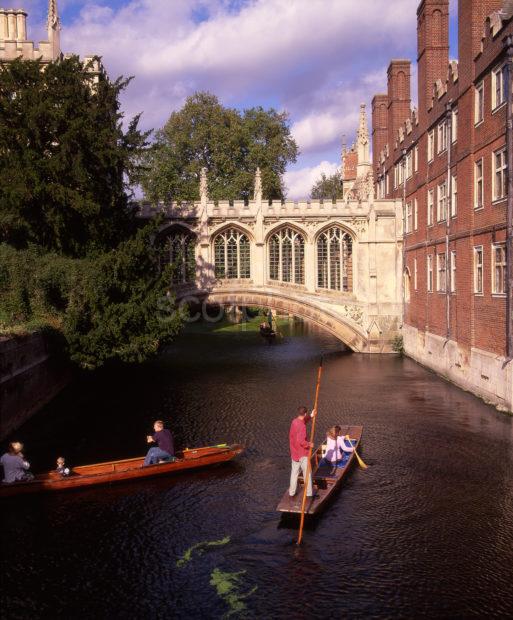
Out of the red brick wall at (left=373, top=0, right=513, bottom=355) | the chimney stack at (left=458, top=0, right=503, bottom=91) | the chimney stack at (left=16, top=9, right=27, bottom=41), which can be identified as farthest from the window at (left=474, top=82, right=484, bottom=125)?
the chimney stack at (left=16, top=9, right=27, bottom=41)

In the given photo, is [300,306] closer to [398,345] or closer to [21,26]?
[398,345]

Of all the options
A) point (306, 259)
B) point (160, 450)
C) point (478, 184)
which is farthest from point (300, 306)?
point (160, 450)

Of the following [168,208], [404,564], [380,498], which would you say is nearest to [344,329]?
[168,208]

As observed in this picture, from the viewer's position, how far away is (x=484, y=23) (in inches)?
845

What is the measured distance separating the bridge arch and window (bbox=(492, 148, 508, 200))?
593 inches

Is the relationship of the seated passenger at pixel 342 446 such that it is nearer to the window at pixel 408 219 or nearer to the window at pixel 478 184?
the window at pixel 478 184

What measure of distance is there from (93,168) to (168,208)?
887 cm

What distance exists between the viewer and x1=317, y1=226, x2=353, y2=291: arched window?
34438 mm

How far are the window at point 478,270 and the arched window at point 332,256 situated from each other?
12.6 metres

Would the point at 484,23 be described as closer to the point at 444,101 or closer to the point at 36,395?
the point at 444,101

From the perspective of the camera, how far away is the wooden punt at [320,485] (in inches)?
447

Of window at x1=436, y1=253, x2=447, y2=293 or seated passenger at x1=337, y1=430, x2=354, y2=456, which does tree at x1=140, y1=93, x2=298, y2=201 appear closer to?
window at x1=436, y1=253, x2=447, y2=293

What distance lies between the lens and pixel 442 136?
2642 cm

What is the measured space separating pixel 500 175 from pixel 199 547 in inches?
624
